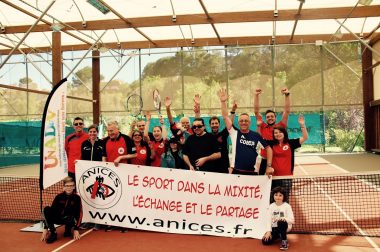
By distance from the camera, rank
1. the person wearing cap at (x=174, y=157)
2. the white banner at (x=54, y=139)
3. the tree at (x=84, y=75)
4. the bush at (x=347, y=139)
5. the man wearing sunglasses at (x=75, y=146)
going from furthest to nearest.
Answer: the tree at (x=84, y=75) < the bush at (x=347, y=139) < the man wearing sunglasses at (x=75, y=146) < the person wearing cap at (x=174, y=157) < the white banner at (x=54, y=139)

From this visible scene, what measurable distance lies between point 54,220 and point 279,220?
3.61 m

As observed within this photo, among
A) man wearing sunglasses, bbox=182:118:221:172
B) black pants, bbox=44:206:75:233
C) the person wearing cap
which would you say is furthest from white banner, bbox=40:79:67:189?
man wearing sunglasses, bbox=182:118:221:172

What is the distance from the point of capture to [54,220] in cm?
667

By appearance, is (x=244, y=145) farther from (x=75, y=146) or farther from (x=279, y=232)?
(x=75, y=146)

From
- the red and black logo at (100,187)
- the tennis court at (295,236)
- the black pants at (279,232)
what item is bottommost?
the tennis court at (295,236)

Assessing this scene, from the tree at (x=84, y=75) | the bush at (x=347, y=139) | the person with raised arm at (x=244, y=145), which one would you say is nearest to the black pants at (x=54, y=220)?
the person with raised arm at (x=244, y=145)

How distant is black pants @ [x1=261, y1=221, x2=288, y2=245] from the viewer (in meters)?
5.96

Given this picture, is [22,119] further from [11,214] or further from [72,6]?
[11,214]

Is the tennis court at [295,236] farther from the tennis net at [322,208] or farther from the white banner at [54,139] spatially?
the white banner at [54,139]

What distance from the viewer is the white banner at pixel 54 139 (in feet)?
21.8

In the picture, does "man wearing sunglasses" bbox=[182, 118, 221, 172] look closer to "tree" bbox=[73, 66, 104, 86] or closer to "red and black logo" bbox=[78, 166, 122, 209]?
"red and black logo" bbox=[78, 166, 122, 209]

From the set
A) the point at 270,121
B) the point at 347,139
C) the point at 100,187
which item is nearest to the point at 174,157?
the point at 100,187

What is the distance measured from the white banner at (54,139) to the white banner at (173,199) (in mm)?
544

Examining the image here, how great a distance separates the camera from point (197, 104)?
7270 mm
